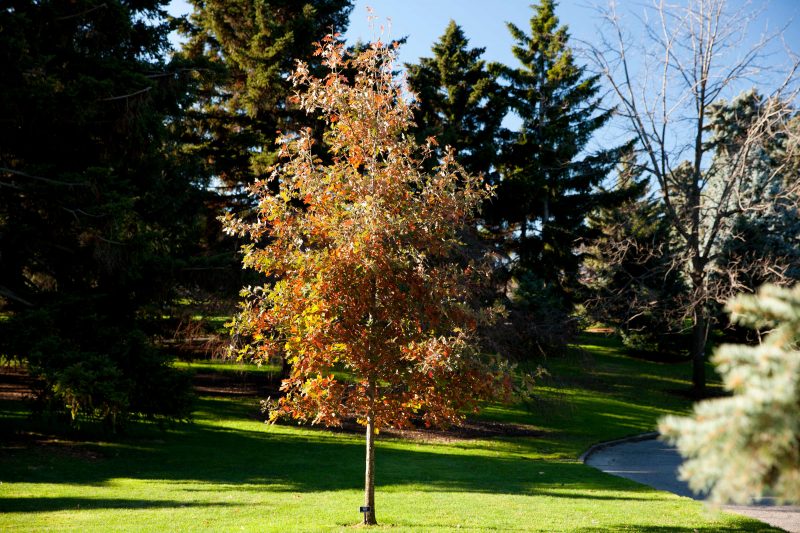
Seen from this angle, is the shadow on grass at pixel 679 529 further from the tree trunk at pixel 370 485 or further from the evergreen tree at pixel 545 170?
the evergreen tree at pixel 545 170

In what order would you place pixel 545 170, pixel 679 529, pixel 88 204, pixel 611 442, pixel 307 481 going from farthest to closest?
pixel 545 170
pixel 611 442
pixel 88 204
pixel 307 481
pixel 679 529

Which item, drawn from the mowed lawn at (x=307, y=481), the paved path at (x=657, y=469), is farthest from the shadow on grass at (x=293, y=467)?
the paved path at (x=657, y=469)

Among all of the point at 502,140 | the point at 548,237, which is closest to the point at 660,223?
the point at 548,237

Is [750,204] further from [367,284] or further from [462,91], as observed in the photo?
[367,284]

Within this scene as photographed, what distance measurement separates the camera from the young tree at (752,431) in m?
2.28

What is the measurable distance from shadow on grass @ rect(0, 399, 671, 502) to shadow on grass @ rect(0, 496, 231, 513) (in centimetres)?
18

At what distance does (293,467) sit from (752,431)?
1366cm

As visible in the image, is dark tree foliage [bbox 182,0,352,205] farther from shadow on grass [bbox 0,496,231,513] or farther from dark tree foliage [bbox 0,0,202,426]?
shadow on grass [bbox 0,496,231,513]

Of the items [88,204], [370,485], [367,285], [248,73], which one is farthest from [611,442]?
[248,73]

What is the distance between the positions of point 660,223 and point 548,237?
5776 mm

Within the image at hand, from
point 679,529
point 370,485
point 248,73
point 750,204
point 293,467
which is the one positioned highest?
point 248,73

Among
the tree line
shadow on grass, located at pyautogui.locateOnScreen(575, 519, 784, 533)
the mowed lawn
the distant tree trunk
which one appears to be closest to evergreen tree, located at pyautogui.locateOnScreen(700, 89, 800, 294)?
the tree line

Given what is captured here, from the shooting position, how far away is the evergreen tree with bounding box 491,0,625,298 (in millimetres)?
32312

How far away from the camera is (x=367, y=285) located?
8.13 meters
